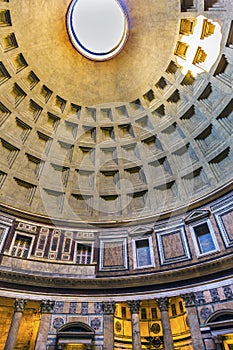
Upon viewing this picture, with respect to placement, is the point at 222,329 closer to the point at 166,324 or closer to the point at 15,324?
the point at 166,324

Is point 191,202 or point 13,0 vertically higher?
point 13,0

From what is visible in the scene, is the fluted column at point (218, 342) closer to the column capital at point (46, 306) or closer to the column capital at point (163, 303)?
the column capital at point (163, 303)

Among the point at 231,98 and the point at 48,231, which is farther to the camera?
the point at 48,231

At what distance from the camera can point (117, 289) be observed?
15.1 metres

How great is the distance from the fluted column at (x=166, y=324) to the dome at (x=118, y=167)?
12cm

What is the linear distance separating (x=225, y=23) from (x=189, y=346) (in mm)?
18340

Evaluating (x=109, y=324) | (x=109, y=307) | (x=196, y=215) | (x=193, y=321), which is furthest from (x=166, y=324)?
(x=196, y=215)

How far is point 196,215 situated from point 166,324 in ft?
20.9

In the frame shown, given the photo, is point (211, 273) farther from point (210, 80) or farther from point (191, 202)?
point (210, 80)

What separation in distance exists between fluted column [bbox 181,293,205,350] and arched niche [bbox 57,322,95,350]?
16.8ft

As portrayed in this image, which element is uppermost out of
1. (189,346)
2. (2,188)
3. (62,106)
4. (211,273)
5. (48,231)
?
(62,106)

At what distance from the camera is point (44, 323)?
1352cm

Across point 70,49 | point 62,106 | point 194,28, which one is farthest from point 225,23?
point 62,106

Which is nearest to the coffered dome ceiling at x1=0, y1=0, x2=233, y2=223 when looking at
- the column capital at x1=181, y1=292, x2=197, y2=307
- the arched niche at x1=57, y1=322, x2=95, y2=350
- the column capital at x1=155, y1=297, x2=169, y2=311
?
the column capital at x1=181, y1=292, x2=197, y2=307
